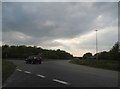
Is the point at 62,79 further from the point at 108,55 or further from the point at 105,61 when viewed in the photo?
the point at 108,55

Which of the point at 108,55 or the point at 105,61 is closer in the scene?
the point at 105,61

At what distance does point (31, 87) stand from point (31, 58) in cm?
2207

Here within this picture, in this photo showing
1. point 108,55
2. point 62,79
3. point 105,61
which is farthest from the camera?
point 108,55

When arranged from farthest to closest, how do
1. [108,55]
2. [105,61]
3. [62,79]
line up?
[108,55] → [105,61] → [62,79]

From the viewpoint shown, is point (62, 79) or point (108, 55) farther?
point (108, 55)

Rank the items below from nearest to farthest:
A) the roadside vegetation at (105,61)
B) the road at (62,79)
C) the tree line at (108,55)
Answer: the road at (62,79) → the roadside vegetation at (105,61) → the tree line at (108,55)

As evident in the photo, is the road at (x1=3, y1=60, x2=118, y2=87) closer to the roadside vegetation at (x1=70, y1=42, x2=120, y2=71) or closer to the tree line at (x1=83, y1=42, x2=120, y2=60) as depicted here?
the roadside vegetation at (x1=70, y1=42, x2=120, y2=71)

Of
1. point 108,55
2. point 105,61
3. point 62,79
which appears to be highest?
point 108,55

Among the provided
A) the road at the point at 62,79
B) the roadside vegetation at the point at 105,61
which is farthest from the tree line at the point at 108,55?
the road at the point at 62,79

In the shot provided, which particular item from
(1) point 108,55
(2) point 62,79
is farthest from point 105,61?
(1) point 108,55

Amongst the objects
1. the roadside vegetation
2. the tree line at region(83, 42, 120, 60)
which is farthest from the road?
the tree line at region(83, 42, 120, 60)

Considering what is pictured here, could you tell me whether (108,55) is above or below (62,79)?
above

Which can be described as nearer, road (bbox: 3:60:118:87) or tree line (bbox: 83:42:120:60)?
road (bbox: 3:60:118:87)

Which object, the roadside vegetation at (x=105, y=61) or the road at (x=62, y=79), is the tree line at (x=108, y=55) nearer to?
the roadside vegetation at (x=105, y=61)
